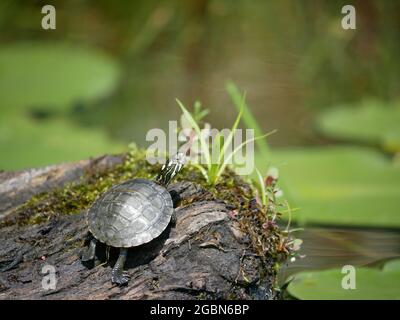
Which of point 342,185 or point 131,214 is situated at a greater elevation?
point 131,214

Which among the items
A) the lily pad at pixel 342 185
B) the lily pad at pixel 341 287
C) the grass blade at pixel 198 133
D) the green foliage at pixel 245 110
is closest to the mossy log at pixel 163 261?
the grass blade at pixel 198 133

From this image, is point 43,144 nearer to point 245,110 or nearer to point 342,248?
point 245,110

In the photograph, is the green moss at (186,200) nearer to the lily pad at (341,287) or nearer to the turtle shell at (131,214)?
the turtle shell at (131,214)

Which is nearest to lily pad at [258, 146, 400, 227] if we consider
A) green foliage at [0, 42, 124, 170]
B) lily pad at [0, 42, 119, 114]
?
green foliage at [0, 42, 124, 170]

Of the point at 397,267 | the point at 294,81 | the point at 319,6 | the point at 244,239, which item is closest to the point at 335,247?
the point at 397,267

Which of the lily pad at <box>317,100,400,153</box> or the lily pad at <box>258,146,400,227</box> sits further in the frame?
the lily pad at <box>317,100,400,153</box>

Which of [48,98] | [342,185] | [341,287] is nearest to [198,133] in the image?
[341,287]

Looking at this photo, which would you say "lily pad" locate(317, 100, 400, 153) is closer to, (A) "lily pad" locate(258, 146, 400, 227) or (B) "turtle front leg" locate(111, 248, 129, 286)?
(A) "lily pad" locate(258, 146, 400, 227)

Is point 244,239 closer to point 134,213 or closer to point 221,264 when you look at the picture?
point 221,264
